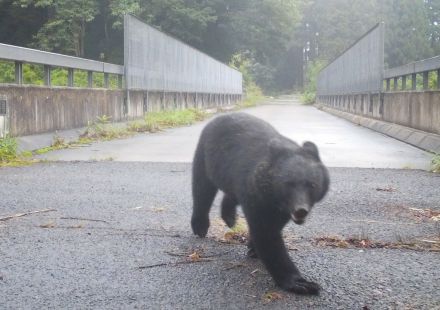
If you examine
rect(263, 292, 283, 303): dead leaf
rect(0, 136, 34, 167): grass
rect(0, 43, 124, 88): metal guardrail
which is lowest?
rect(263, 292, 283, 303): dead leaf

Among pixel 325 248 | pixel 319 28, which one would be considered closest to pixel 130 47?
pixel 325 248

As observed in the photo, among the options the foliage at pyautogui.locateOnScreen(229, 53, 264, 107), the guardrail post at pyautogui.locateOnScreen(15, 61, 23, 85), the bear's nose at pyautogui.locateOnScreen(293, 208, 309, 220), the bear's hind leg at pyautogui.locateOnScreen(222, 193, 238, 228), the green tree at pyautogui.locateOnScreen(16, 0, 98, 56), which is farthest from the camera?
the foliage at pyautogui.locateOnScreen(229, 53, 264, 107)

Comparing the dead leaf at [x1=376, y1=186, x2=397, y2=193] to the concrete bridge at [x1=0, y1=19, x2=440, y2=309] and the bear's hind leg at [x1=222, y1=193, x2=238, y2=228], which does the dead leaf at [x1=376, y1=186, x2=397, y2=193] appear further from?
the bear's hind leg at [x1=222, y1=193, x2=238, y2=228]

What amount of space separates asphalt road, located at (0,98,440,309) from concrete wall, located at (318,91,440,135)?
413 cm

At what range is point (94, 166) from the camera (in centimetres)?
833

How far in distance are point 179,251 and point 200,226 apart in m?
0.41

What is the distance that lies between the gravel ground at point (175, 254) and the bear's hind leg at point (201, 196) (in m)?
0.10

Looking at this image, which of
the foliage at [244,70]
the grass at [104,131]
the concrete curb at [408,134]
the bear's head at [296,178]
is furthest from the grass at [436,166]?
the foliage at [244,70]

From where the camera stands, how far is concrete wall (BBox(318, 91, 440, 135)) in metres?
10.8

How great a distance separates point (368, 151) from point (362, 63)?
10420mm

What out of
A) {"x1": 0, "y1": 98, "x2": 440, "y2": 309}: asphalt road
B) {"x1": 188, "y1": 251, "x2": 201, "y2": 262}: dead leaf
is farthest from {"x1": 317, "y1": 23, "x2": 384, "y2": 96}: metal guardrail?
{"x1": 188, "y1": 251, "x2": 201, "y2": 262}: dead leaf

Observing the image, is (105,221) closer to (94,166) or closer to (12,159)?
(94,166)

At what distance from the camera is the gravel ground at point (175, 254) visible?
3170 mm

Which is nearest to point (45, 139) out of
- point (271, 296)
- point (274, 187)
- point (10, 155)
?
point (10, 155)
